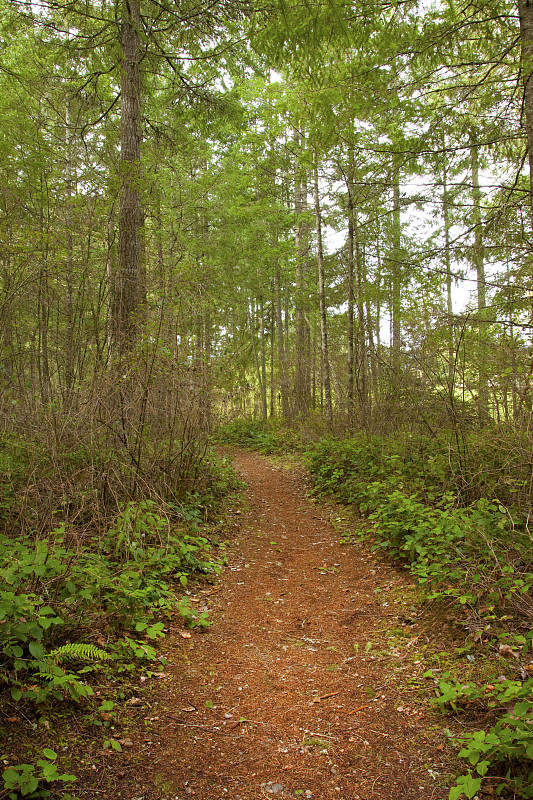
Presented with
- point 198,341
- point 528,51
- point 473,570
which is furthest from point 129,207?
point 473,570

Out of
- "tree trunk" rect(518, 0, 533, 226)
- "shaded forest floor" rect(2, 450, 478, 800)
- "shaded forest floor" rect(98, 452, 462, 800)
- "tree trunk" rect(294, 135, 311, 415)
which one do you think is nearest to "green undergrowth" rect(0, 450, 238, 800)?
"shaded forest floor" rect(2, 450, 478, 800)

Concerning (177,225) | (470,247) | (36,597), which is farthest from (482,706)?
(177,225)

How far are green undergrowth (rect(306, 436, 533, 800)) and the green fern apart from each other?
2105 millimetres

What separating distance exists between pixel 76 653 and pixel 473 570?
3139mm

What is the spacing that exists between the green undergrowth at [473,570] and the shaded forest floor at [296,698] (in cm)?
24

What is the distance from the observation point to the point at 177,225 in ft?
44.8

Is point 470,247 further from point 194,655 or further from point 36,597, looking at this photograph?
point 36,597

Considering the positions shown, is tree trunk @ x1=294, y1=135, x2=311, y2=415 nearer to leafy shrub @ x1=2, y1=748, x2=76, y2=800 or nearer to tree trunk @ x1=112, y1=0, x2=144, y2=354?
tree trunk @ x1=112, y1=0, x2=144, y2=354

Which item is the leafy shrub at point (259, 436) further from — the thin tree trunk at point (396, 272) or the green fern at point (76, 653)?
the green fern at point (76, 653)

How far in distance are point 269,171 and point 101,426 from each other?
456 inches

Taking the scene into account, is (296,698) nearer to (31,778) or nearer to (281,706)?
(281,706)

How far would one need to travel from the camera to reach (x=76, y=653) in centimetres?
279

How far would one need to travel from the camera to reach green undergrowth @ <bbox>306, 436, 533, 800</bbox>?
88.7 inches

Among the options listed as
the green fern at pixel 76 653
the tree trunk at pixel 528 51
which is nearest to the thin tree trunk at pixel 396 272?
the tree trunk at pixel 528 51
